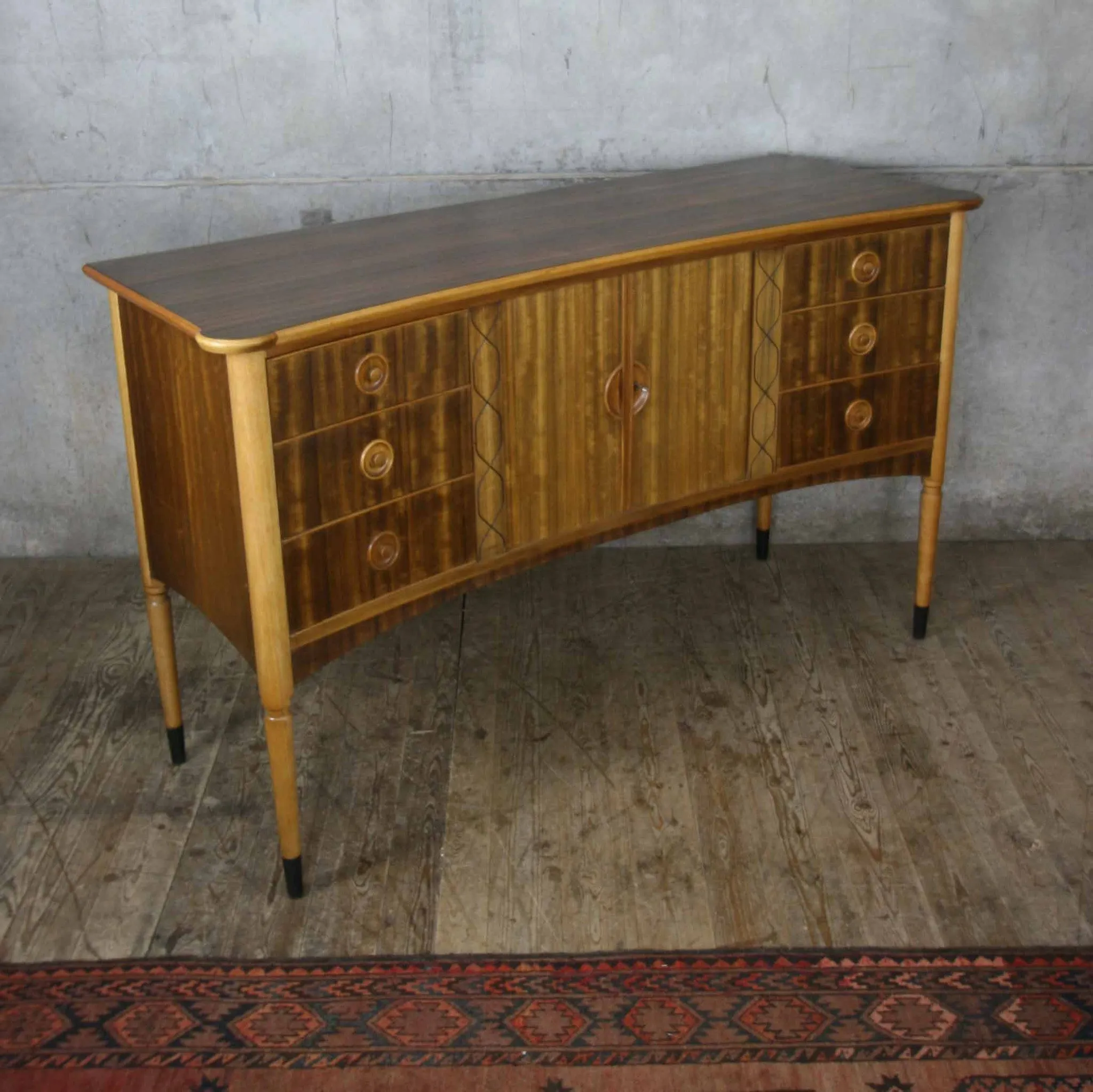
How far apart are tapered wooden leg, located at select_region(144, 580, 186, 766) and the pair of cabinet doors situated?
2.06 ft

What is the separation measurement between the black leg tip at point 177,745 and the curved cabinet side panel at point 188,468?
332 mm

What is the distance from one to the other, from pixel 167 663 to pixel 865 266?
144 centimetres

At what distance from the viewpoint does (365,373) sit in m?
2.14

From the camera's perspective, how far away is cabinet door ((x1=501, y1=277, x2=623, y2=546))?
7.71 feet

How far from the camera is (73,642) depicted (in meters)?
3.10

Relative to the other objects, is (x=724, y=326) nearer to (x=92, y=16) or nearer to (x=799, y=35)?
(x=799, y=35)

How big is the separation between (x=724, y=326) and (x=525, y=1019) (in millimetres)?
1210

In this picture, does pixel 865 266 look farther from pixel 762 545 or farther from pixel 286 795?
pixel 286 795

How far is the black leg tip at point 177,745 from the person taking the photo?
267cm

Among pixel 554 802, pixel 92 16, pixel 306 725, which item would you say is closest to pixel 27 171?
pixel 92 16

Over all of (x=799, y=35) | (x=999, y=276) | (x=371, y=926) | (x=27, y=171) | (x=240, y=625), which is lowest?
(x=371, y=926)

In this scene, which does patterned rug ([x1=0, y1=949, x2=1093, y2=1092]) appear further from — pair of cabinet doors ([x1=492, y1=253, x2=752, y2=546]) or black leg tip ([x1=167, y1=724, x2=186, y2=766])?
pair of cabinet doors ([x1=492, y1=253, x2=752, y2=546])

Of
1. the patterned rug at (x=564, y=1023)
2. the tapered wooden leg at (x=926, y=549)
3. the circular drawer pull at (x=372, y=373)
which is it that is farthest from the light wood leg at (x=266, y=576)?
the tapered wooden leg at (x=926, y=549)

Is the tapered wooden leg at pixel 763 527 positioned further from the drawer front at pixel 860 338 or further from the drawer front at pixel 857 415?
the drawer front at pixel 860 338
